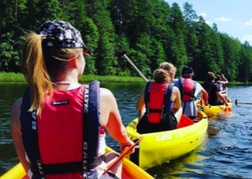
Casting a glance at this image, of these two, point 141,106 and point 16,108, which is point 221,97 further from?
point 16,108

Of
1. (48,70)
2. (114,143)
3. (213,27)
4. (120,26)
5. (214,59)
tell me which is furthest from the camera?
(213,27)

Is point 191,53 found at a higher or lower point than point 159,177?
higher

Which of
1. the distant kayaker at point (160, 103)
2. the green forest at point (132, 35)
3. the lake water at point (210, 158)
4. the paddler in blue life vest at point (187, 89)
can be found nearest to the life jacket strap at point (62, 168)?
the lake water at point (210, 158)

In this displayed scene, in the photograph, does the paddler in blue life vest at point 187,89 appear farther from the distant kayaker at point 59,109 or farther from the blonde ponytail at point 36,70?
the blonde ponytail at point 36,70

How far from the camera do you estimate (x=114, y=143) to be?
7.79m

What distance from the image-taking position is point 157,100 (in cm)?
595

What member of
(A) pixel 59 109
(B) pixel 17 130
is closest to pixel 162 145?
(B) pixel 17 130

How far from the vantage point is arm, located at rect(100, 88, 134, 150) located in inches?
85.3

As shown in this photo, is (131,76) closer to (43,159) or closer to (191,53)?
(191,53)

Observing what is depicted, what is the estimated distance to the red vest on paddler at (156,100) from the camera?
5863mm

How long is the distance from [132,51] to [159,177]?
50.9 m

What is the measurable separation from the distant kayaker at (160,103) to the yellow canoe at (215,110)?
21.7ft

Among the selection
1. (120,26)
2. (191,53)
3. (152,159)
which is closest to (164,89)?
(152,159)

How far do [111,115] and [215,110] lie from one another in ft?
37.0
